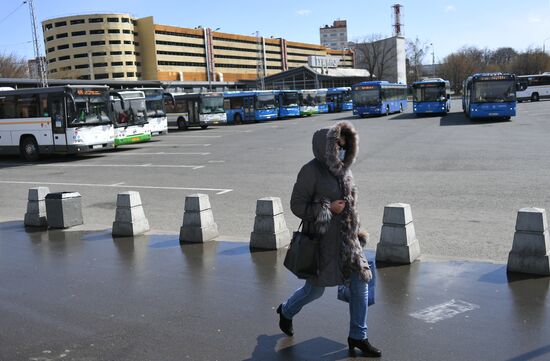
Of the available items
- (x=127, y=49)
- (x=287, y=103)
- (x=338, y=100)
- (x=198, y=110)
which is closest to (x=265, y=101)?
(x=287, y=103)

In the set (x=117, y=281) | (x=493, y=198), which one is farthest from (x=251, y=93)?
(x=117, y=281)

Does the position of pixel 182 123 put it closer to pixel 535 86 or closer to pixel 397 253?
pixel 397 253

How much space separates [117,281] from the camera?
6.68m

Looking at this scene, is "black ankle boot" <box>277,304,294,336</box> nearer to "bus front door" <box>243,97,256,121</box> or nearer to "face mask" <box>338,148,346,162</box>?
"face mask" <box>338,148,346,162</box>

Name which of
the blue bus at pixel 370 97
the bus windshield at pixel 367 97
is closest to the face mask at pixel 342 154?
the blue bus at pixel 370 97

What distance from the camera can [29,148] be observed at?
81.5 feet

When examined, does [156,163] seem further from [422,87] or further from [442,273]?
[422,87]

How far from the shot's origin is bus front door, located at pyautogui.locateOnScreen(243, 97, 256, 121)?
2029 inches

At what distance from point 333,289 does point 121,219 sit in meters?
4.75

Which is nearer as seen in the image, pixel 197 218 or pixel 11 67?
pixel 197 218

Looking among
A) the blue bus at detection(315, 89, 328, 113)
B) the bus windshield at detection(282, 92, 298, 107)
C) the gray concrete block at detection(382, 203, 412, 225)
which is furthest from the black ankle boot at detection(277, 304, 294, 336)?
the blue bus at detection(315, 89, 328, 113)

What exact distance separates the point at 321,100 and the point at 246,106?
14.8 meters

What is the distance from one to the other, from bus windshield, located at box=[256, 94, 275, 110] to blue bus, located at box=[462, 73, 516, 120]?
22.5 meters

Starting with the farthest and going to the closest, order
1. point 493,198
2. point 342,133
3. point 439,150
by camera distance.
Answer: point 439,150, point 493,198, point 342,133
